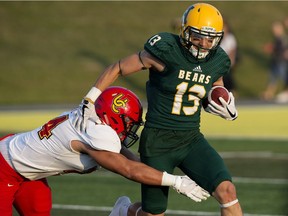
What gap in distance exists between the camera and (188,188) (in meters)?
6.02

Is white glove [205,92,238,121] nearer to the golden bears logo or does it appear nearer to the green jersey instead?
the green jersey

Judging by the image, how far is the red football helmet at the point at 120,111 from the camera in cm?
626

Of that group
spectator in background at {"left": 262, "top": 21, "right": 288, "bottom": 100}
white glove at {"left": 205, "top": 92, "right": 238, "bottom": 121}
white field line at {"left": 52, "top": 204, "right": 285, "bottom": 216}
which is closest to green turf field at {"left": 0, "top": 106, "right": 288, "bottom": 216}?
white field line at {"left": 52, "top": 204, "right": 285, "bottom": 216}

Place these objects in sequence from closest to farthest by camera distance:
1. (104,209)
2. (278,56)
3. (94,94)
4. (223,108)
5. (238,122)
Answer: (94,94) < (223,108) < (104,209) < (238,122) < (278,56)

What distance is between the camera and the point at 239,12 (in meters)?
29.7

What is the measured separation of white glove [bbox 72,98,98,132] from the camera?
20.3ft

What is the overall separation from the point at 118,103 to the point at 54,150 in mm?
570

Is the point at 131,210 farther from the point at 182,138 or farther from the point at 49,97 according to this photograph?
the point at 49,97

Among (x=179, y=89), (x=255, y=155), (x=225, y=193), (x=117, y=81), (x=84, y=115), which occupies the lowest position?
(x=117, y=81)

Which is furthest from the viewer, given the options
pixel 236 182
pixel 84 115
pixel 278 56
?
pixel 278 56

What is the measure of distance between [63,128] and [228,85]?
10.6 metres

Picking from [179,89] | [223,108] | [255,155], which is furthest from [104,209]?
[255,155]

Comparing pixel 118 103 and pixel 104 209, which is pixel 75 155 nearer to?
pixel 118 103

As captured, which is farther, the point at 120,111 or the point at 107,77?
the point at 107,77
